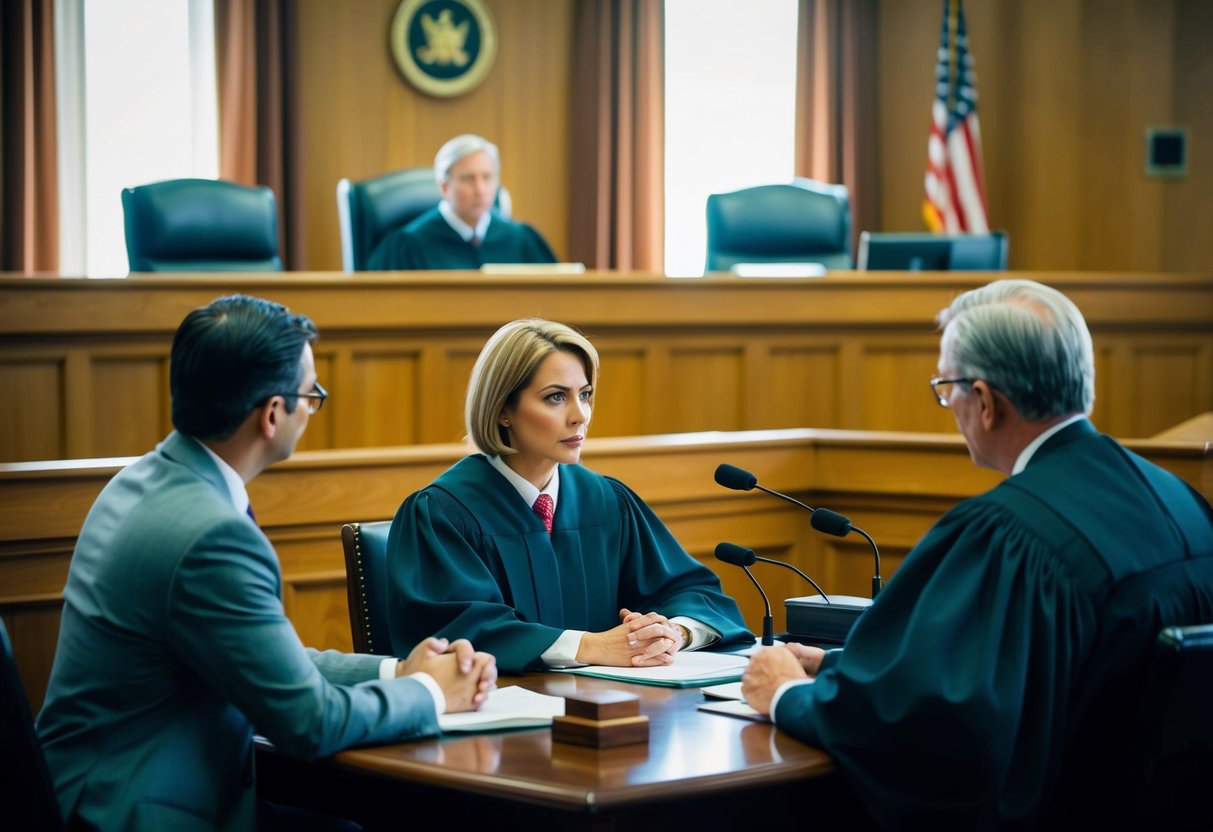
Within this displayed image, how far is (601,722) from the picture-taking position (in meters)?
2.04

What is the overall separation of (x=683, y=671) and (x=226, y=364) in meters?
0.99

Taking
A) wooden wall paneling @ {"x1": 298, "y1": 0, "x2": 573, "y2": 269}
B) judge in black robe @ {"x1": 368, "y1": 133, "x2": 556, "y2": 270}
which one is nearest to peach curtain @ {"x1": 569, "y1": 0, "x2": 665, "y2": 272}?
wooden wall paneling @ {"x1": 298, "y1": 0, "x2": 573, "y2": 269}

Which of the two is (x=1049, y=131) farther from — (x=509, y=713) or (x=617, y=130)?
(x=509, y=713)

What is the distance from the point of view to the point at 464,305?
547 centimetres

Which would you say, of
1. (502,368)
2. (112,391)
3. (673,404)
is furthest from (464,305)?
(502,368)

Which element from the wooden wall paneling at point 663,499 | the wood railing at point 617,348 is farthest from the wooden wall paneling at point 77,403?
the wooden wall paneling at point 663,499

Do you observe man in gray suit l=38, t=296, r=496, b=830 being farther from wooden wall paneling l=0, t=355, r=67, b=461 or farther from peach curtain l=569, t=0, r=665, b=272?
peach curtain l=569, t=0, r=665, b=272

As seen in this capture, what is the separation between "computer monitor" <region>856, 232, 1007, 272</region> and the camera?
652 cm

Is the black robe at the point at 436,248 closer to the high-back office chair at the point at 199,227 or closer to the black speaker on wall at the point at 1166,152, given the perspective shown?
the high-back office chair at the point at 199,227

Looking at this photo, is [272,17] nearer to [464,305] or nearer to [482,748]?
[464,305]

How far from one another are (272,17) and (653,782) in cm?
685

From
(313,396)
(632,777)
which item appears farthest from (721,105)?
(632,777)

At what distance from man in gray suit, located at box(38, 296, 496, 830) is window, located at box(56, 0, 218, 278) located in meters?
5.95

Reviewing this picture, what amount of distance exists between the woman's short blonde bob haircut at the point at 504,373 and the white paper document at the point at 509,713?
0.65 m
